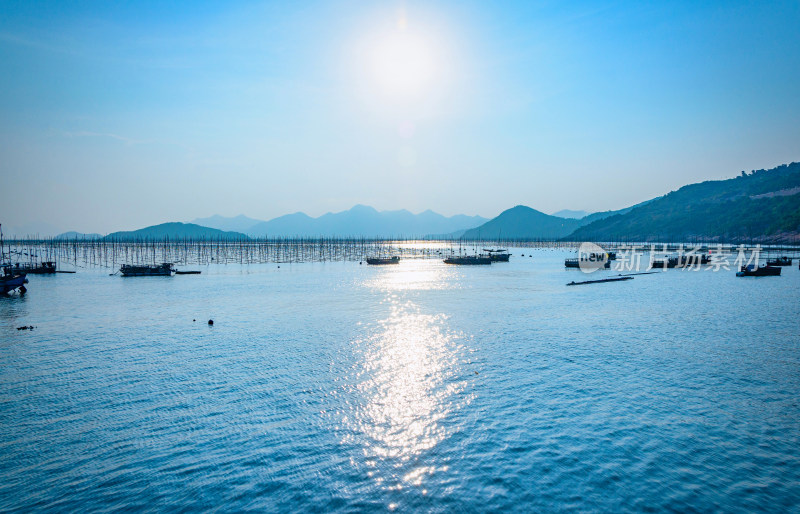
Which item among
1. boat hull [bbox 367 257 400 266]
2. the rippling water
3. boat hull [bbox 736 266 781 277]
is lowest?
the rippling water

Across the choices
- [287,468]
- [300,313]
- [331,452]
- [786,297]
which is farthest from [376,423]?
[786,297]

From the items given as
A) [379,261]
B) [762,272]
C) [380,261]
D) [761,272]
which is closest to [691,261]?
[762,272]

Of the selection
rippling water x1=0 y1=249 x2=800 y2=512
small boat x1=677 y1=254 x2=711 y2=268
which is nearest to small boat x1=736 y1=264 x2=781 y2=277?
small boat x1=677 y1=254 x2=711 y2=268

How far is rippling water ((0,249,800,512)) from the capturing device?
10688mm

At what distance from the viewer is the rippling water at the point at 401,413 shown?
10688 millimetres

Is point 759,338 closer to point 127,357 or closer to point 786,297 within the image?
point 786,297

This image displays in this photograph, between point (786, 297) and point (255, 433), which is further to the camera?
point (786, 297)

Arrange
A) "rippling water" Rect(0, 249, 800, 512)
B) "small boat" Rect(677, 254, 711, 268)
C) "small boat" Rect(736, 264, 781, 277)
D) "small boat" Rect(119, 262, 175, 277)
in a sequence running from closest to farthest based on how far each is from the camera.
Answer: "rippling water" Rect(0, 249, 800, 512) → "small boat" Rect(736, 264, 781, 277) → "small boat" Rect(119, 262, 175, 277) → "small boat" Rect(677, 254, 711, 268)

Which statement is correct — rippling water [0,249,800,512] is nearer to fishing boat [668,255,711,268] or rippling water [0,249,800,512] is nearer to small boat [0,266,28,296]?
small boat [0,266,28,296]

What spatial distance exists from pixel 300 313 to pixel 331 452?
78.4 ft

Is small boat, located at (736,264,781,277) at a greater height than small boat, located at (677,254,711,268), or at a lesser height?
lesser

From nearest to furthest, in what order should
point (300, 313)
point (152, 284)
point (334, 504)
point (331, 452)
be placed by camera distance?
point (334, 504), point (331, 452), point (300, 313), point (152, 284)

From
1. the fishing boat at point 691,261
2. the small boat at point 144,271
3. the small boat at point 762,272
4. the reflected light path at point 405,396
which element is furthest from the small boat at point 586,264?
the small boat at point 144,271

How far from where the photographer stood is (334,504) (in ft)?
33.3
